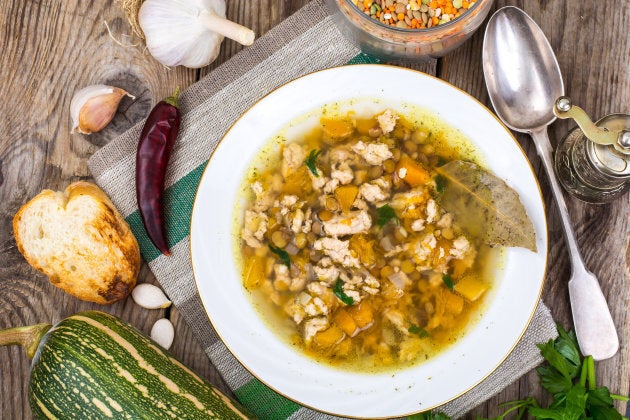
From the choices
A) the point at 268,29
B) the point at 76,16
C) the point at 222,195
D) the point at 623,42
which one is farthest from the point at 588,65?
the point at 76,16

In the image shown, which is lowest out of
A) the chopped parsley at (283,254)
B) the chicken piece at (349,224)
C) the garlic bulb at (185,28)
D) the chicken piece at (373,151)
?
the chopped parsley at (283,254)

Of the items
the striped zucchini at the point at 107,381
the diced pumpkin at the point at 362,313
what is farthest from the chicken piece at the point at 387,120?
the striped zucchini at the point at 107,381

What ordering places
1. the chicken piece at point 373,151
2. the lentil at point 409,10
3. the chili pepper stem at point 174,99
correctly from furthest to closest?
the chili pepper stem at point 174,99, the chicken piece at point 373,151, the lentil at point 409,10

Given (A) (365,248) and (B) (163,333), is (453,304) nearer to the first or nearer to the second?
(A) (365,248)

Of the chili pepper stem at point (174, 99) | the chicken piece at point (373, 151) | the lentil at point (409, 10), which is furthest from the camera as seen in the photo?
the chili pepper stem at point (174, 99)

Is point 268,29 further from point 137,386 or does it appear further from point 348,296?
point 137,386

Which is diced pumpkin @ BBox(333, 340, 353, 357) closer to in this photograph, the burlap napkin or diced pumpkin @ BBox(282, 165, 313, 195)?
the burlap napkin

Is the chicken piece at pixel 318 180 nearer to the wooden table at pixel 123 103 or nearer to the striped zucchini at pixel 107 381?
the wooden table at pixel 123 103
